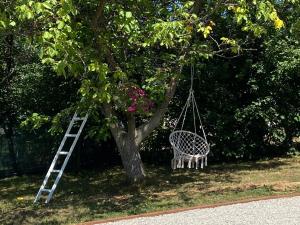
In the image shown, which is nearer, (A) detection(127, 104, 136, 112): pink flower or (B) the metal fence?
(A) detection(127, 104, 136, 112): pink flower

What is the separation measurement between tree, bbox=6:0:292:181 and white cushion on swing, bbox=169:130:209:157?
37.4 inches

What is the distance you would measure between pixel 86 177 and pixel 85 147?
1.83 m

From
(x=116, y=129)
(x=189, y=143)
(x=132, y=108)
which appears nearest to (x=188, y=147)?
(x=189, y=143)

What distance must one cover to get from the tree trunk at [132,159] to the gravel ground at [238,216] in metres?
2.94

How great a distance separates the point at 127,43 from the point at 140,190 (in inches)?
115

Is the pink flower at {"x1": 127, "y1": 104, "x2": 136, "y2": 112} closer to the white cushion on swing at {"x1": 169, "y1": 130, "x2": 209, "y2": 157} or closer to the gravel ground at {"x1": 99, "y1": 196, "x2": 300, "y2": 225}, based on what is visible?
the white cushion on swing at {"x1": 169, "y1": 130, "x2": 209, "y2": 157}

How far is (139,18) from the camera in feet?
32.1

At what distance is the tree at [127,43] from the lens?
7246mm

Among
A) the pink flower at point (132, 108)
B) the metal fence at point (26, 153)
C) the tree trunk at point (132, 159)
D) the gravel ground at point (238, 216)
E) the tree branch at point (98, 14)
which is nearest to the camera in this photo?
the gravel ground at point (238, 216)

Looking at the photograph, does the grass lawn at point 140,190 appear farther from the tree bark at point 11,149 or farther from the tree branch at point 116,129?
the tree branch at point 116,129

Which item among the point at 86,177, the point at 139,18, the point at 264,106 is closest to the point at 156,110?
the point at 139,18

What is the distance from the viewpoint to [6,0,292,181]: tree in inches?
285

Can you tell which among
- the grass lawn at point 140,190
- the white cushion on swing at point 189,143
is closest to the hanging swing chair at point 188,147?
the white cushion on swing at point 189,143

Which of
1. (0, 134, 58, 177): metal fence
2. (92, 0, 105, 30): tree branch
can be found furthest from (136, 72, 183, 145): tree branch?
(0, 134, 58, 177): metal fence
